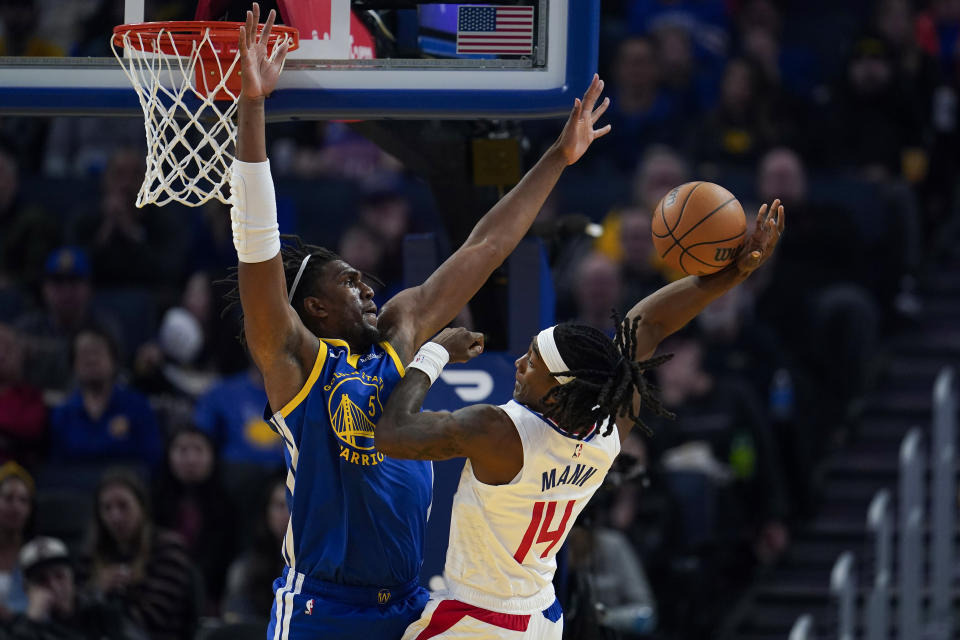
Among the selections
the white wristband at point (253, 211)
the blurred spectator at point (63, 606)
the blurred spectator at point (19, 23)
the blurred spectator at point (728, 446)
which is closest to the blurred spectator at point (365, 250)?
the blurred spectator at point (728, 446)

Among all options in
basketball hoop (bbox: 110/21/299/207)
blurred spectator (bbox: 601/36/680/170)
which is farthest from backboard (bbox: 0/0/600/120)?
blurred spectator (bbox: 601/36/680/170)

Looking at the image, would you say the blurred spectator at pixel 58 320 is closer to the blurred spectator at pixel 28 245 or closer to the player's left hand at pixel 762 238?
the blurred spectator at pixel 28 245

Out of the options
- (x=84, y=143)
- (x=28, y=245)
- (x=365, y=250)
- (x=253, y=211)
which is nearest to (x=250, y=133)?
(x=253, y=211)

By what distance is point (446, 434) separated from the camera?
13.7 feet

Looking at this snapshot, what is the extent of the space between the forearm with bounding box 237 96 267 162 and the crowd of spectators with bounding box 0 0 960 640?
2028 mm

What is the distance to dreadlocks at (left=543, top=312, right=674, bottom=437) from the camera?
14.0 feet

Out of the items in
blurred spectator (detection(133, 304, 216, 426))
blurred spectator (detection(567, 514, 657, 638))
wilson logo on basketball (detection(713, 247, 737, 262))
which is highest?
wilson logo on basketball (detection(713, 247, 737, 262))

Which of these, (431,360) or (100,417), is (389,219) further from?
(431,360)

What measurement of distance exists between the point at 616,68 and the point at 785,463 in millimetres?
3390

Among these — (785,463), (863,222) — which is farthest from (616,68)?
(785,463)

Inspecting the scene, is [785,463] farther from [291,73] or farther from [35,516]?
[291,73]

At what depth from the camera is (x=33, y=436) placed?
28.9 ft

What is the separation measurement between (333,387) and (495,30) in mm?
1206

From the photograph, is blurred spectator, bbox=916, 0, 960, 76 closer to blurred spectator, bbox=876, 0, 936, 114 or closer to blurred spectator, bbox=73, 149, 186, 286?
blurred spectator, bbox=876, 0, 936, 114
